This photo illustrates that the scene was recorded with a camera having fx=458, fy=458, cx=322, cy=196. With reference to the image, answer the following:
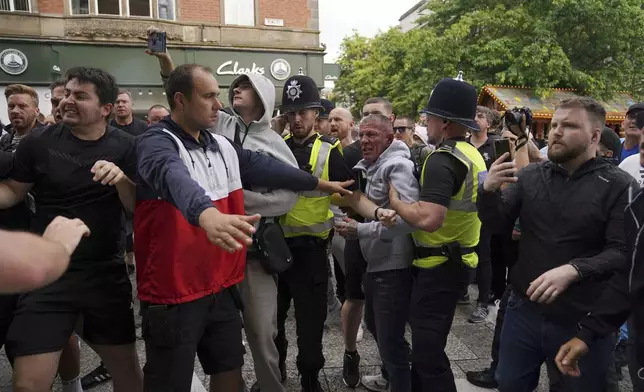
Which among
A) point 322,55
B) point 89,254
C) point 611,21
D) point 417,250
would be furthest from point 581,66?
point 89,254

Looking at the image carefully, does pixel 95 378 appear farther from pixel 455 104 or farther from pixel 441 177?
pixel 455 104

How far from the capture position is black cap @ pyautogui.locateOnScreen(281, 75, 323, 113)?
3436 millimetres

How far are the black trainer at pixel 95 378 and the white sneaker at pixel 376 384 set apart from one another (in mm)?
1997

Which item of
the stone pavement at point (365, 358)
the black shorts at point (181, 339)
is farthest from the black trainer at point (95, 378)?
the black shorts at point (181, 339)

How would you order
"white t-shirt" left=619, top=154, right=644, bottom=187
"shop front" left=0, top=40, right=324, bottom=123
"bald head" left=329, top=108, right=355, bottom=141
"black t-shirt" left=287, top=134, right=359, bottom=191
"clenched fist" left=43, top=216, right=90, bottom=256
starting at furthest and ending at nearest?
"shop front" left=0, top=40, right=324, bottom=123 → "bald head" left=329, top=108, right=355, bottom=141 → "white t-shirt" left=619, top=154, right=644, bottom=187 → "black t-shirt" left=287, top=134, right=359, bottom=191 → "clenched fist" left=43, top=216, right=90, bottom=256

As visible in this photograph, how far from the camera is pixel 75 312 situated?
2.52 m

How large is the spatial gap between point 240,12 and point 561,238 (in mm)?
17433

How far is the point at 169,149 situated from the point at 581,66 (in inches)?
869

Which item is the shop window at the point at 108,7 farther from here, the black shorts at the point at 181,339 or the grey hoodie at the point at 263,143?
the black shorts at the point at 181,339

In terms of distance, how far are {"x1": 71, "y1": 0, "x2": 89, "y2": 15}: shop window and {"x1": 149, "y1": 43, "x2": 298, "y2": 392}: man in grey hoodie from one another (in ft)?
51.6

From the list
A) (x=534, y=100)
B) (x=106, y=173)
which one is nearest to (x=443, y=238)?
(x=106, y=173)

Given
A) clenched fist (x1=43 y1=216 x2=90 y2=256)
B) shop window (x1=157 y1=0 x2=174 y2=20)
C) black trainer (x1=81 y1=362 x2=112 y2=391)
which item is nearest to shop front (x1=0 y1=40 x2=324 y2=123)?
shop window (x1=157 y1=0 x2=174 y2=20)

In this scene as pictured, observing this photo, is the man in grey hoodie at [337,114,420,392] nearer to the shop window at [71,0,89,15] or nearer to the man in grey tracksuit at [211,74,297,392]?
the man in grey tracksuit at [211,74,297,392]

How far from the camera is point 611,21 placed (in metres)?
18.1
